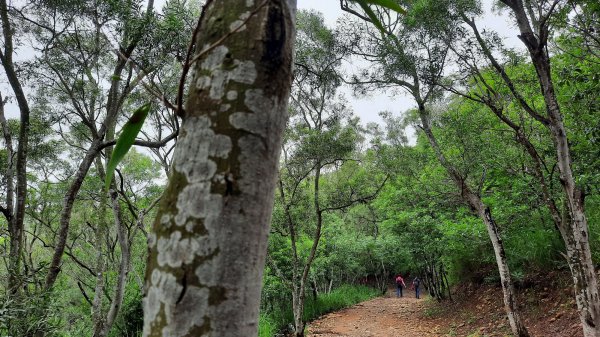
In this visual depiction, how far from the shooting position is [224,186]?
25.9 inches

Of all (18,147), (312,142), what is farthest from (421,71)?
(18,147)

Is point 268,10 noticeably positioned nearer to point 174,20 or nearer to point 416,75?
point 174,20

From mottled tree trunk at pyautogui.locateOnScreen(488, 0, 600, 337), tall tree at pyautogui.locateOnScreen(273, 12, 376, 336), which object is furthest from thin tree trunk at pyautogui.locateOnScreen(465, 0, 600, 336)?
tall tree at pyautogui.locateOnScreen(273, 12, 376, 336)

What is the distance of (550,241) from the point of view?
29.8ft

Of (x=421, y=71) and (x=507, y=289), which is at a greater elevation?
(x=421, y=71)

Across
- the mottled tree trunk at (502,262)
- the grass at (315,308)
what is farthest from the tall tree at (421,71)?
the grass at (315,308)

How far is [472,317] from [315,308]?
18.9ft

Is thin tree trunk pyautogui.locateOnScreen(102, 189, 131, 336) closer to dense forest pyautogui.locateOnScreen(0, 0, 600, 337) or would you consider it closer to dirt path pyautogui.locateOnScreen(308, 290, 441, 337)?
dense forest pyautogui.locateOnScreen(0, 0, 600, 337)

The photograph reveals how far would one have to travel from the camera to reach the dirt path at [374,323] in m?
10.1

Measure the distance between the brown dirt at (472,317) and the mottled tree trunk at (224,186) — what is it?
25.9 feet

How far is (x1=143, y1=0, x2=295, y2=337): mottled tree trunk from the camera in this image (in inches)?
24.5

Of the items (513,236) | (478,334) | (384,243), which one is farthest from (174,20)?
(384,243)

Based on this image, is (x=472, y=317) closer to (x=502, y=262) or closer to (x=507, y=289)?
(x=507, y=289)

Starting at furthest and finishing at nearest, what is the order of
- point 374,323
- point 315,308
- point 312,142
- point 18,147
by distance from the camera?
1. point 315,308
2. point 374,323
3. point 312,142
4. point 18,147
